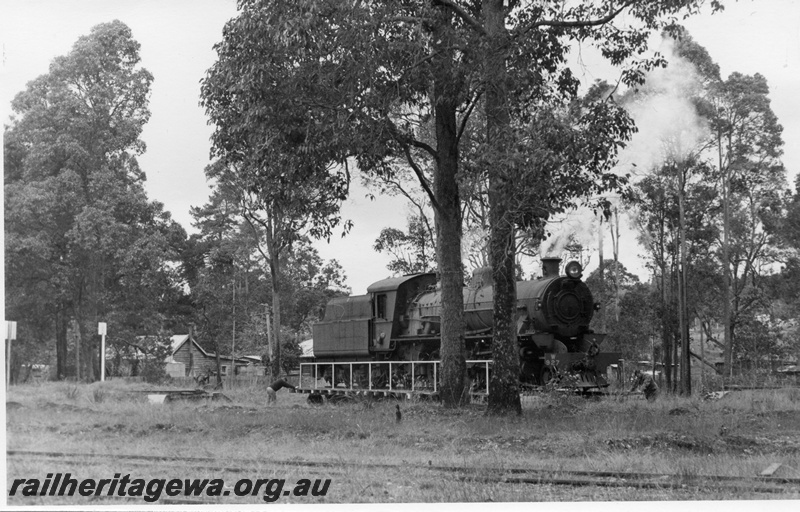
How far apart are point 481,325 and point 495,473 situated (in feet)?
35.1

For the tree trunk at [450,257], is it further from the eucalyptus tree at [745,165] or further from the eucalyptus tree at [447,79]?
the eucalyptus tree at [745,165]

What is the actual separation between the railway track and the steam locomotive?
26.1 ft

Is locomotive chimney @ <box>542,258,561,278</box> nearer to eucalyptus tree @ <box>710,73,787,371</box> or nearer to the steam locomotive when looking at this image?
the steam locomotive

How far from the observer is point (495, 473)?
8852 millimetres

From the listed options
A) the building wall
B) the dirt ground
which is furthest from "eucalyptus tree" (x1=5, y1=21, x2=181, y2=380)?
the building wall

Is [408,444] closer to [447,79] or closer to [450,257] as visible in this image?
[450,257]

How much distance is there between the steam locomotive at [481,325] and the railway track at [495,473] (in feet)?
26.1

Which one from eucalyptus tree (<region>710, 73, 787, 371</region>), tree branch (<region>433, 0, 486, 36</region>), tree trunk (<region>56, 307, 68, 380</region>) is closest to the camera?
tree trunk (<region>56, 307, 68, 380</region>)

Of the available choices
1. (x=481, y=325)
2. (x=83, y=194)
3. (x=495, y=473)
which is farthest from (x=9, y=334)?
(x=481, y=325)

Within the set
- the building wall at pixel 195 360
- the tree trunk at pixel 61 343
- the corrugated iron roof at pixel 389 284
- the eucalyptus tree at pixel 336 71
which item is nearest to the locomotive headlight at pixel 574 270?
the corrugated iron roof at pixel 389 284

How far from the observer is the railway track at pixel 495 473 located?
8.17 m

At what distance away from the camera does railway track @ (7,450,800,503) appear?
8172mm

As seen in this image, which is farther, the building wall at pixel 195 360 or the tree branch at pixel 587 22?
the building wall at pixel 195 360

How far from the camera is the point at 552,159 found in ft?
38.0
